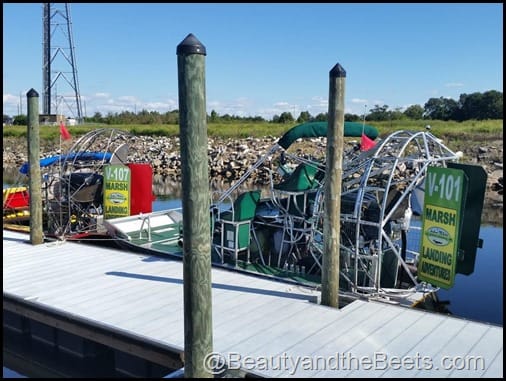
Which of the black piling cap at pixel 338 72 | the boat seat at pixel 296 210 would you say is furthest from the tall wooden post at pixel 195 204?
the boat seat at pixel 296 210

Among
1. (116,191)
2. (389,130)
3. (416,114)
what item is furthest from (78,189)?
(416,114)

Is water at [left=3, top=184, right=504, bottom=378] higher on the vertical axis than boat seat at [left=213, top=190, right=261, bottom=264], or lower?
lower

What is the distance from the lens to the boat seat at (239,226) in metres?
9.55

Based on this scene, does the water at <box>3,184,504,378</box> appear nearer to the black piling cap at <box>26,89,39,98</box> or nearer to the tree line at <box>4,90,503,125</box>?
the black piling cap at <box>26,89,39,98</box>

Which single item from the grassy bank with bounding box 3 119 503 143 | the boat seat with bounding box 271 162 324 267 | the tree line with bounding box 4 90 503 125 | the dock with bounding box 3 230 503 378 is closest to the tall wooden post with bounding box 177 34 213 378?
the dock with bounding box 3 230 503 378

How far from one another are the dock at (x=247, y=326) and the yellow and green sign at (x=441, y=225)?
64 cm

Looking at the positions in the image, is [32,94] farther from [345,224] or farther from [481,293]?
[481,293]

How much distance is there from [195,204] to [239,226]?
465 centimetres

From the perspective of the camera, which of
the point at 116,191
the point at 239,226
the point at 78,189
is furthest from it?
the point at 78,189

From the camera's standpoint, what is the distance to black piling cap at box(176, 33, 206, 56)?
4742mm

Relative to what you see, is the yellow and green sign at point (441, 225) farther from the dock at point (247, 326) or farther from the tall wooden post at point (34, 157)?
the tall wooden post at point (34, 157)

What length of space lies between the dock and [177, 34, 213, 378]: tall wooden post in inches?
25.9

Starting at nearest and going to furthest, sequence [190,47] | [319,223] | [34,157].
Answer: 1. [190,47]
2. [319,223]
3. [34,157]

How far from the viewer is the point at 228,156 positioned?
3741 cm
